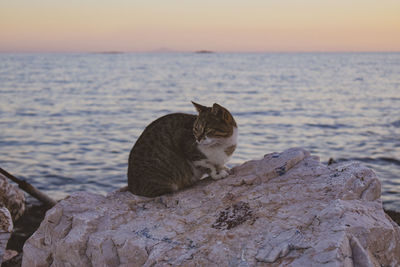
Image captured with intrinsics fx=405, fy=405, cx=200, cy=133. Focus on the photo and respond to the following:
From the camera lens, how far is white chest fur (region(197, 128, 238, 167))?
5459mm

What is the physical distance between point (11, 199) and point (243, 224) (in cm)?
678

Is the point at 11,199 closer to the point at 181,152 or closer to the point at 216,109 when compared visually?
the point at 181,152

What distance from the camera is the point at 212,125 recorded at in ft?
17.3

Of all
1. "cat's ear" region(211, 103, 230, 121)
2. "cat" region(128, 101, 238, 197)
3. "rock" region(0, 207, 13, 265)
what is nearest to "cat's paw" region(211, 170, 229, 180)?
"cat" region(128, 101, 238, 197)

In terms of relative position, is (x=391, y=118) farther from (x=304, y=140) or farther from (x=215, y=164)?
(x=215, y=164)

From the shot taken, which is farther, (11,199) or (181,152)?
(11,199)

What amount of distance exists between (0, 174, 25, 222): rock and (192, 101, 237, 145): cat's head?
18.0 feet

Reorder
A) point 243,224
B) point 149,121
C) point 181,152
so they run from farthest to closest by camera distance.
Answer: point 149,121 → point 181,152 → point 243,224

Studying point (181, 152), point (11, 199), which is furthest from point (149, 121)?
point (181, 152)

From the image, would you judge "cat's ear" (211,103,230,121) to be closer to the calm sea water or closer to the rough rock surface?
the rough rock surface

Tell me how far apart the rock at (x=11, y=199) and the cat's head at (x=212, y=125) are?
5.50 metres

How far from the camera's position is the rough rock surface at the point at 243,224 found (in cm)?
337

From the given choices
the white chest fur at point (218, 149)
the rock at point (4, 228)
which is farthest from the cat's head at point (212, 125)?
the rock at point (4, 228)

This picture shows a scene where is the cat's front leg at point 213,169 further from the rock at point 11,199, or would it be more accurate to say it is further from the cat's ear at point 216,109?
the rock at point 11,199
